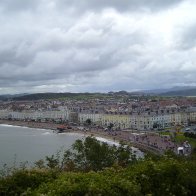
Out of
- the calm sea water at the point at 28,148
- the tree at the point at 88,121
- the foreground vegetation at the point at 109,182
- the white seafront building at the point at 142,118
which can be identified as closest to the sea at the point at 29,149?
the calm sea water at the point at 28,148

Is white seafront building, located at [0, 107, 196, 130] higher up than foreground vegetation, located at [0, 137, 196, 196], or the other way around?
foreground vegetation, located at [0, 137, 196, 196]

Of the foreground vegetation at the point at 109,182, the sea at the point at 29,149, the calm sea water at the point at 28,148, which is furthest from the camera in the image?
the calm sea water at the point at 28,148

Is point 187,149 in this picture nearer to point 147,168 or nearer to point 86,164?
point 86,164

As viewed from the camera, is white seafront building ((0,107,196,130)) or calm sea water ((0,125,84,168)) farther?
white seafront building ((0,107,196,130))

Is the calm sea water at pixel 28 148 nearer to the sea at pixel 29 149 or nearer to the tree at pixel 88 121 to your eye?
the sea at pixel 29 149

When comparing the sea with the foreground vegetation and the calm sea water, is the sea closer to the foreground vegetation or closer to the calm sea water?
the calm sea water

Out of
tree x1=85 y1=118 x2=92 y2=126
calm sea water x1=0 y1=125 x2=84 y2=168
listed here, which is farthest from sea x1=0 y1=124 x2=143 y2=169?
tree x1=85 y1=118 x2=92 y2=126

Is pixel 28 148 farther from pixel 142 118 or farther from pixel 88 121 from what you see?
pixel 88 121

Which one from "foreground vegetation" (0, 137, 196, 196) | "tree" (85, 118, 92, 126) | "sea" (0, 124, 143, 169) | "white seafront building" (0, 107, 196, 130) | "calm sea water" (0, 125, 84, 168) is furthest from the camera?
"tree" (85, 118, 92, 126)

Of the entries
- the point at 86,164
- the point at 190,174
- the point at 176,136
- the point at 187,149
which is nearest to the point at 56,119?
the point at 176,136

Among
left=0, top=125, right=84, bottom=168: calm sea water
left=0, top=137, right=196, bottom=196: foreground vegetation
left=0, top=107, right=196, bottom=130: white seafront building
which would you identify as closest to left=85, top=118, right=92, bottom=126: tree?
left=0, top=107, right=196, bottom=130: white seafront building

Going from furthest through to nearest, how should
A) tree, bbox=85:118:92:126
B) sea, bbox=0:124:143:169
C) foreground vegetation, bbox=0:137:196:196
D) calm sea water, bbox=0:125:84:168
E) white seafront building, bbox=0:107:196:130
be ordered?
tree, bbox=85:118:92:126
white seafront building, bbox=0:107:196:130
calm sea water, bbox=0:125:84:168
sea, bbox=0:124:143:169
foreground vegetation, bbox=0:137:196:196
